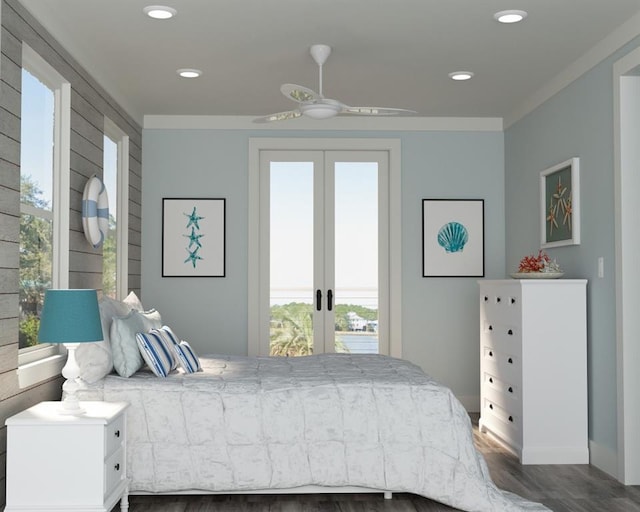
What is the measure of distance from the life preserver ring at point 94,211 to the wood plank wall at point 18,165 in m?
0.06

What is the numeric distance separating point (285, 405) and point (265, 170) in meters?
3.10

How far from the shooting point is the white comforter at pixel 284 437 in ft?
11.9

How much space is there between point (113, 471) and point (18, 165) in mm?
1493

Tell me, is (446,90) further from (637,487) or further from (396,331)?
(637,487)

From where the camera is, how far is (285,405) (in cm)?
368

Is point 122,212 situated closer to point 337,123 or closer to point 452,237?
point 337,123

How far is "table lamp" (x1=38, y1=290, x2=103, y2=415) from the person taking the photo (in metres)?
3.11

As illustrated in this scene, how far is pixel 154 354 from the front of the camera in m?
Answer: 3.86

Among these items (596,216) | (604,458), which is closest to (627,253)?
(596,216)

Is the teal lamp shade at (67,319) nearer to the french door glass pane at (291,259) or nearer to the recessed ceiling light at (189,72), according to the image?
the recessed ceiling light at (189,72)

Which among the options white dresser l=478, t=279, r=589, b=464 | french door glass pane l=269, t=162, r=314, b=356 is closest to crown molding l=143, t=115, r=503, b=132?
french door glass pane l=269, t=162, r=314, b=356

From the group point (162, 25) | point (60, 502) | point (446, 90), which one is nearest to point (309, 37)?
point (162, 25)

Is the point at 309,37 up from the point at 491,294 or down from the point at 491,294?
up

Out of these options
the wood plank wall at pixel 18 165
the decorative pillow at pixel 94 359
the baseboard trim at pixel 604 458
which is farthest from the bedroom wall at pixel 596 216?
the wood plank wall at pixel 18 165
